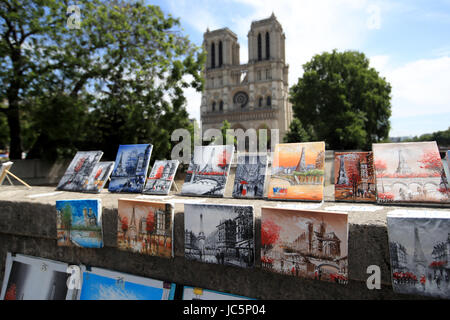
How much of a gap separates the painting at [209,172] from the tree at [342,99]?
24156 millimetres

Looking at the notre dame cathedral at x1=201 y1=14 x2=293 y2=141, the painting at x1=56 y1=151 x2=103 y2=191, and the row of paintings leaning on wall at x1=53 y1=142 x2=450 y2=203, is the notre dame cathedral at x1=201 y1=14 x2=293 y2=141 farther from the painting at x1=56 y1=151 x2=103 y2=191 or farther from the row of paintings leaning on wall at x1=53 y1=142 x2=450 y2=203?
the row of paintings leaning on wall at x1=53 y1=142 x2=450 y2=203

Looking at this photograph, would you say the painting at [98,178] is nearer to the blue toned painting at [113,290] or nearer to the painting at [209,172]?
the painting at [209,172]

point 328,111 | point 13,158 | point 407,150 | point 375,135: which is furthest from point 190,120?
point 375,135

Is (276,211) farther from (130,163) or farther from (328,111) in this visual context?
(328,111)

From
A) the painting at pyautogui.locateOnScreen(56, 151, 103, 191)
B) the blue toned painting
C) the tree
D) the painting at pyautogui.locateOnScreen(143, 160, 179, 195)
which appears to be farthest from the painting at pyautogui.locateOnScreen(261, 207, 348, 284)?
the tree

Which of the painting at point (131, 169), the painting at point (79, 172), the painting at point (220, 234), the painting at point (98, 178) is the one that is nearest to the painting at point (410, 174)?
the painting at point (220, 234)

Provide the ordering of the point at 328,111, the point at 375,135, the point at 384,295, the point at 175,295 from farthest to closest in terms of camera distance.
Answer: the point at 375,135 < the point at 328,111 < the point at 175,295 < the point at 384,295

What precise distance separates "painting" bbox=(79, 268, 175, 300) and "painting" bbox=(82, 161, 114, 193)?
1421mm

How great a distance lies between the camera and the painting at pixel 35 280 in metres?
2.81

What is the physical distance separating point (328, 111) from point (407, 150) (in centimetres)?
2690

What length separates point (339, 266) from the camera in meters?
1.77

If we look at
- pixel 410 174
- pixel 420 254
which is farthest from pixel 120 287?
pixel 410 174

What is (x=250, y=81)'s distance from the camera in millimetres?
55375

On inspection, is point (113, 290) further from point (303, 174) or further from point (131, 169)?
point (303, 174)
